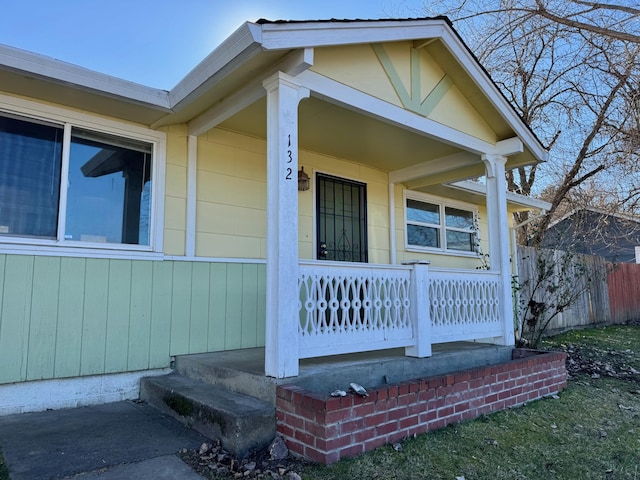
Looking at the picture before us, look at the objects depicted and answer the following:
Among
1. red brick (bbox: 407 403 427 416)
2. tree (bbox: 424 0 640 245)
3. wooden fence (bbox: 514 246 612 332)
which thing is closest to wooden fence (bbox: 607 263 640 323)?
wooden fence (bbox: 514 246 612 332)

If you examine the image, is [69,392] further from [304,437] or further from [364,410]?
[364,410]

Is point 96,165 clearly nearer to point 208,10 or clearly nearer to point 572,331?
point 208,10

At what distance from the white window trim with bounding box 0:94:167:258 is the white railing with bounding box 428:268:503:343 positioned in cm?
303

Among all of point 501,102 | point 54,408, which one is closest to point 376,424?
point 54,408

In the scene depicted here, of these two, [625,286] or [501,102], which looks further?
[625,286]

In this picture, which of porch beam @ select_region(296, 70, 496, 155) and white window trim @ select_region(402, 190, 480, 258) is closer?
porch beam @ select_region(296, 70, 496, 155)

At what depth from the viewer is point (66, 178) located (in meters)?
4.21

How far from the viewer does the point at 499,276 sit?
226 inches

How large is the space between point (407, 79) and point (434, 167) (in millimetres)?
2061

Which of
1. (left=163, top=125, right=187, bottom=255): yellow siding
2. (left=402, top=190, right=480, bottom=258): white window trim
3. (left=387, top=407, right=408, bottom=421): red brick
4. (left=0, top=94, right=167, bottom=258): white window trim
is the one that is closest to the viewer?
(left=387, top=407, right=408, bottom=421): red brick

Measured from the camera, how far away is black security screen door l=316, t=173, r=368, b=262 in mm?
6395

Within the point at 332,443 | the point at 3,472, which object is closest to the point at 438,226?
the point at 332,443

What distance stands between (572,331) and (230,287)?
9.84 m

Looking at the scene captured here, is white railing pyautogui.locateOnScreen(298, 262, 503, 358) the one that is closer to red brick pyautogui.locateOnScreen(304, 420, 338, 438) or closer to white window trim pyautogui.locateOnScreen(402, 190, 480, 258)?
red brick pyautogui.locateOnScreen(304, 420, 338, 438)
